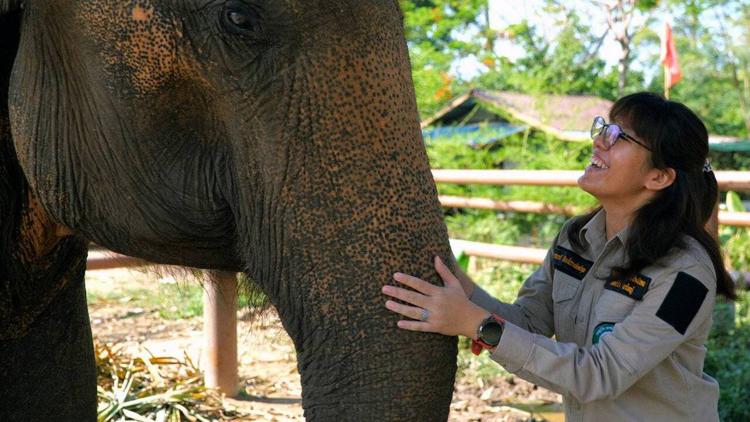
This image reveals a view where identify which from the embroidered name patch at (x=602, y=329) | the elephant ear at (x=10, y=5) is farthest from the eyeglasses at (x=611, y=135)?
the elephant ear at (x=10, y=5)

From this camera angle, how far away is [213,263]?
187 cm

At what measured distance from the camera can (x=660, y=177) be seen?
89.8 inches

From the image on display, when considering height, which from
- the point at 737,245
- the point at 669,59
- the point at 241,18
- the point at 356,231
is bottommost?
the point at 737,245

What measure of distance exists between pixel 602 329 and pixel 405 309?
853 millimetres

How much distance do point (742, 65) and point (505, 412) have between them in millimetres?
32105

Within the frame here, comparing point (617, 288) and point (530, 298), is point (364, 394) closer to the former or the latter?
point (617, 288)

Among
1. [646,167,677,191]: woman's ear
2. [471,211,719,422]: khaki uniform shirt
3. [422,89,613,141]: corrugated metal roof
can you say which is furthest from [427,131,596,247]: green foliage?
[646,167,677,191]: woman's ear

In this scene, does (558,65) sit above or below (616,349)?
above

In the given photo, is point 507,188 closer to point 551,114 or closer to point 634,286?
point 551,114

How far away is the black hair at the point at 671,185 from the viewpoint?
7.25ft

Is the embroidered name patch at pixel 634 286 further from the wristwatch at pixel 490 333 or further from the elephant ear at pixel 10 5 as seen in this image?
the elephant ear at pixel 10 5

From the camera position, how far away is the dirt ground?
190 inches

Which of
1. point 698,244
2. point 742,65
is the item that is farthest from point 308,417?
point 742,65

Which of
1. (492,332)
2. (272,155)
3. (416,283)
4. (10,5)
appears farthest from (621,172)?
(10,5)
